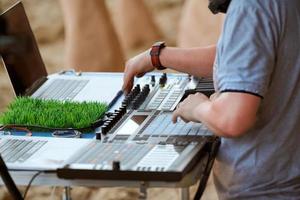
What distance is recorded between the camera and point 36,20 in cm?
381

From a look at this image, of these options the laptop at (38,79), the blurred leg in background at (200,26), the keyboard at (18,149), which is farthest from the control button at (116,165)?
the blurred leg in background at (200,26)

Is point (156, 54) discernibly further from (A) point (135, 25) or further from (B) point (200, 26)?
(A) point (135, 25)

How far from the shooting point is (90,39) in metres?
2.64

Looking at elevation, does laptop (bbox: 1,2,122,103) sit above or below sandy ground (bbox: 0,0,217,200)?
above

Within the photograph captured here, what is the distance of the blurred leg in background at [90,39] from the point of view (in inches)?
104

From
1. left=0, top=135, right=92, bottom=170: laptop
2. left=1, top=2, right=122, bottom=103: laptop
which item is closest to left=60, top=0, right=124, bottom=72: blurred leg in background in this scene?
left=1, top=2, right=122, bottom=103: laptop

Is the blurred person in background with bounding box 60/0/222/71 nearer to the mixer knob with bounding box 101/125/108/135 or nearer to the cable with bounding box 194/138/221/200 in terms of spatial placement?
the mixer knob with bounding box 101/125/108/135

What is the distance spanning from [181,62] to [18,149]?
473mm

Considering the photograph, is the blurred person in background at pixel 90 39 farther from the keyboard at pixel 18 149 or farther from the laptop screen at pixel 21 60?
the keyboard at pixel 18 149

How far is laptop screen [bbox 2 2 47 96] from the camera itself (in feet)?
6.68

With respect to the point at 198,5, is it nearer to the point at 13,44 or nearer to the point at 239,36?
the point at 13,44

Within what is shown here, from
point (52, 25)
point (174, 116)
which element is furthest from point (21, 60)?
point (52, 25)

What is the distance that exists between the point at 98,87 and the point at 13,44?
0.25 meters

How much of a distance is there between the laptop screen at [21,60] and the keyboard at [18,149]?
0.36m
